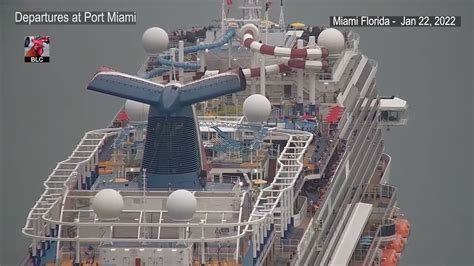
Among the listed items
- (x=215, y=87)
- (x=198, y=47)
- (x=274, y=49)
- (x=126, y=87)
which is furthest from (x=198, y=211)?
(x=198, y=47)

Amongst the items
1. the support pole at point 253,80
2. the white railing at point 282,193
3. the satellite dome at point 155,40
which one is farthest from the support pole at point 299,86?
the white railing at point 282,193

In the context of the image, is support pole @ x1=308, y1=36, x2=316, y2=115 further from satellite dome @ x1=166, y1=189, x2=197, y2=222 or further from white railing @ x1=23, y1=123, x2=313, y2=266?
satellite dome @ x1=166, y1=189, x2=197, y2=222

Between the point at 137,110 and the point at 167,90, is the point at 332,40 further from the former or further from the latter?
the point at 167,90

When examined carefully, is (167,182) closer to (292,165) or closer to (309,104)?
(292,165)

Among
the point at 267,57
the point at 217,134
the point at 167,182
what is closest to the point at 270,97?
the point at 267,57

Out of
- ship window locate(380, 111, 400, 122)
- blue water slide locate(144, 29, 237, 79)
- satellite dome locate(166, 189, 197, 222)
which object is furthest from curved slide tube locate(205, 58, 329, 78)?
satellite dome locate(166, 189, 197, 222)

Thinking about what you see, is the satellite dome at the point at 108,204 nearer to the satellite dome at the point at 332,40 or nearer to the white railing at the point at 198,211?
the white railing at the point at 198,211
